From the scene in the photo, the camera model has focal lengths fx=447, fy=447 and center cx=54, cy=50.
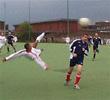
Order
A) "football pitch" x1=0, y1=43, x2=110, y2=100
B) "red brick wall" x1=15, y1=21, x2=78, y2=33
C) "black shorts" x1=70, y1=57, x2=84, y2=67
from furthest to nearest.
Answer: "red brick wall" x1=15, y1=21, x2=78, y2=33
"black shorts" x1=70, y1=57, x2=84, y2=67
"football pitch" x1=0, y1=43, x2=110, y2=100

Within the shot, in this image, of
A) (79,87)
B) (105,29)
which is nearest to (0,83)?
(79,87)

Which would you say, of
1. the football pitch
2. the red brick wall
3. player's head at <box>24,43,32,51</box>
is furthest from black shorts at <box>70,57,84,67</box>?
the red brick wall

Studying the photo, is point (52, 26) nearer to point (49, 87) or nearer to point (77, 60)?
point (77, 60)

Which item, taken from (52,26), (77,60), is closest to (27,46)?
(77,60)

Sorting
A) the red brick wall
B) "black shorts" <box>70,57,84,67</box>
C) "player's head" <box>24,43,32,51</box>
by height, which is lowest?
"black shorts" <box>70,57,84,67</box>

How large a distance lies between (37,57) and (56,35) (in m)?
65.3

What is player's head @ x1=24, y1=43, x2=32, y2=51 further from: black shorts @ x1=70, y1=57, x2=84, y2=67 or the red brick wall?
the red brick wall

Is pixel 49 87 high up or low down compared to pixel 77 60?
down

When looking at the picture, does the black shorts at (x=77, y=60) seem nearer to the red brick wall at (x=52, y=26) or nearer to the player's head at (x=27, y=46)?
the player's head at (x=27, y=46)

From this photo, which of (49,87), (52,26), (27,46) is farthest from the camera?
→ (52,26)

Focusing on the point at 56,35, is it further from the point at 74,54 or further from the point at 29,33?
the point at 74,54

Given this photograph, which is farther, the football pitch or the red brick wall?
the red brick wall

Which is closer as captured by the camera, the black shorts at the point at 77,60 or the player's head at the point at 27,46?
the player's head at the point at 27,46

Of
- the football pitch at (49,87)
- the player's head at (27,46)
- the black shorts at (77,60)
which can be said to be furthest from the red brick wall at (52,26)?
the player's head at (27,46)
